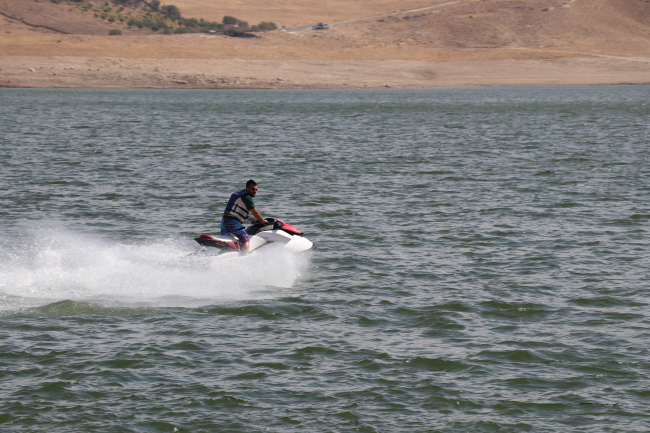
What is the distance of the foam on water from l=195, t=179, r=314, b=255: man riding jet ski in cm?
26

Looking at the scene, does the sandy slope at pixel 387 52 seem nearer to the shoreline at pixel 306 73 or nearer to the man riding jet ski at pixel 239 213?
the shoreline at pixel 306 73

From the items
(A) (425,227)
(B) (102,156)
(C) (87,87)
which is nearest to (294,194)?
(A) (425,227)

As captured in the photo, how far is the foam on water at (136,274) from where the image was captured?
17.6m

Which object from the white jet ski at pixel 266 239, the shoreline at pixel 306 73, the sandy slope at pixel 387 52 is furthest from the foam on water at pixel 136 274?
the sandy slope at pixel 387 52

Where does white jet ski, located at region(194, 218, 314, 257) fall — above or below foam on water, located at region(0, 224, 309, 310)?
above

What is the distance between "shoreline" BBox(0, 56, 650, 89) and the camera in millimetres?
104938

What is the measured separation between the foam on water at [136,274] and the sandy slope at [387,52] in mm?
87231

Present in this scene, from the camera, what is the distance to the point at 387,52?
131 meters

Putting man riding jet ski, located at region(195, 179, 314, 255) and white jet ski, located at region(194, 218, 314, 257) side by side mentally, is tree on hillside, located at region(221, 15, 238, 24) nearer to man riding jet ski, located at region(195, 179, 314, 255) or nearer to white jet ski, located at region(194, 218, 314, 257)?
white jet ski, located at region(194, 218, 314, 257)

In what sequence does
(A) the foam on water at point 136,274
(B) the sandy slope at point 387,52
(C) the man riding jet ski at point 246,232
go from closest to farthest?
(A) the foam on water at point 136,274
(C) the man riding jet ski at point 246,232
(B) the sandy slope at point 387,52

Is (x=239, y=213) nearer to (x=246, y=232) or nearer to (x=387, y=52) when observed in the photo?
(x=246, y=232)

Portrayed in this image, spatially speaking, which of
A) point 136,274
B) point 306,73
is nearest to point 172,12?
point 306,73

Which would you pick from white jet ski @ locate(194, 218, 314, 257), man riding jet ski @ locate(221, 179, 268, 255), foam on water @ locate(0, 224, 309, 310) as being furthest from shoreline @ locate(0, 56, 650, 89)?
man riding jet ski @ locate(221, 179, 268, 255)

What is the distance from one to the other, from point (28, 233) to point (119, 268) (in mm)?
5599
